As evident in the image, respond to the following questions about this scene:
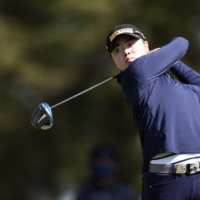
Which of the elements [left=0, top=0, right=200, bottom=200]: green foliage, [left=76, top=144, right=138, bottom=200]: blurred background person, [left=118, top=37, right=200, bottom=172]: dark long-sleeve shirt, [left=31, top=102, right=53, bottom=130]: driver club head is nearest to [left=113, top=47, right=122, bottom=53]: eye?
[left=118, top=37, right=200, bottom=172]: dark long-sleeve shirt

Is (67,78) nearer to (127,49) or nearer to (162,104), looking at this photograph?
(127,49)

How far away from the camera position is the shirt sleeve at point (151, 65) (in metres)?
3.75

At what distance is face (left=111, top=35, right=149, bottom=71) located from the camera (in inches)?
153

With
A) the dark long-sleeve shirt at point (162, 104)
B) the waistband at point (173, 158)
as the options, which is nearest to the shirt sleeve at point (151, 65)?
the dark long-sleeve shirt at point (162, 104)

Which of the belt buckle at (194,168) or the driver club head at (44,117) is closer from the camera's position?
the belt buckle at (194,168)

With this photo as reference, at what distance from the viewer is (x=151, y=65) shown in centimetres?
376

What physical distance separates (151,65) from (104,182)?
2.12m

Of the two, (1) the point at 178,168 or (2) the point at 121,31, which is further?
(2) the point at 121,31

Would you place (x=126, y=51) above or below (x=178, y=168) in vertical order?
above

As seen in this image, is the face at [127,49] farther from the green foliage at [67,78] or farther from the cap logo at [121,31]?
the green foliage at [67,78]

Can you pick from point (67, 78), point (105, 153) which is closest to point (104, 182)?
point (105, 153)

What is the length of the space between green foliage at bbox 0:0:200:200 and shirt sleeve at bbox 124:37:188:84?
2.73 meters

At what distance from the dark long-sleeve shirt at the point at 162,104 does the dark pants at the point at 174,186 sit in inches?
4.8

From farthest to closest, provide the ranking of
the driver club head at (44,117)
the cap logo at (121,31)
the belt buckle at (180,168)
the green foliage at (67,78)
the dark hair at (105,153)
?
the green foliage at (67,78) → the dark hair at (105,153) → the driver club head at (44,117) → the cap logo at (121,31) → the belt buckle at (180,168)
